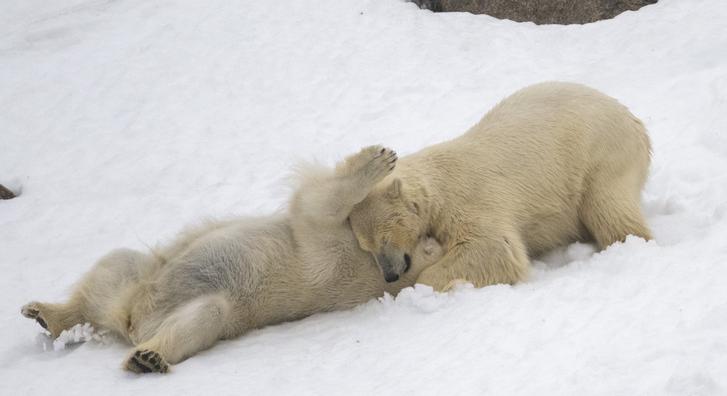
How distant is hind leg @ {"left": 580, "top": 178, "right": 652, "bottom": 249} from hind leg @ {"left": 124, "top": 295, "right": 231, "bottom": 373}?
2.69 m

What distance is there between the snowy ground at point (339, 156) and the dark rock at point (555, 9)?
1.03 ft

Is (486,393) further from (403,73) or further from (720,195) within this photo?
(403,73)

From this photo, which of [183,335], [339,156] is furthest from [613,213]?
[339,156]

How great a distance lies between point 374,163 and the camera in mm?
5676

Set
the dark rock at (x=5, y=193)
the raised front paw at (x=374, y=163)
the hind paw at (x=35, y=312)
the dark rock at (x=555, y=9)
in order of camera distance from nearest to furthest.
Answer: the raised front paw at (x=374, y=163)
the hind paw at (x=35, y=312)
the dark rock at (x=5, y=193)
the dark rock at (x=555, y=9)

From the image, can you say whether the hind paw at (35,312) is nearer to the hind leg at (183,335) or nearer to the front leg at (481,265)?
the hind leg at (183,335)

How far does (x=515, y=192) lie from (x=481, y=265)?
728mm

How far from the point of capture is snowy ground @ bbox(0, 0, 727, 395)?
4.49m

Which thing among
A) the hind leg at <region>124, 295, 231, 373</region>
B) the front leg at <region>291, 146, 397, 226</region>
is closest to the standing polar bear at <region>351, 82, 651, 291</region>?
the front leg at <region>291, 146, 397, 226</region>

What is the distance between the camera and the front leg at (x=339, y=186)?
5.68m

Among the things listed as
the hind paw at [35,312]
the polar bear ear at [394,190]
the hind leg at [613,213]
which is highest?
the polar bear ear at [394,190]

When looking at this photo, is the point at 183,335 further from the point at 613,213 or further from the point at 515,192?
the point at 613,213

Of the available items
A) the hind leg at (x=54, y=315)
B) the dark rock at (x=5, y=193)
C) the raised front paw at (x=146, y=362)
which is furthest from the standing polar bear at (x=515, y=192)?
the dark rock at (x=5, y=193)

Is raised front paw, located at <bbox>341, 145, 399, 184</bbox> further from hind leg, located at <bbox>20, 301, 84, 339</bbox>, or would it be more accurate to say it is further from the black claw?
the black claw
